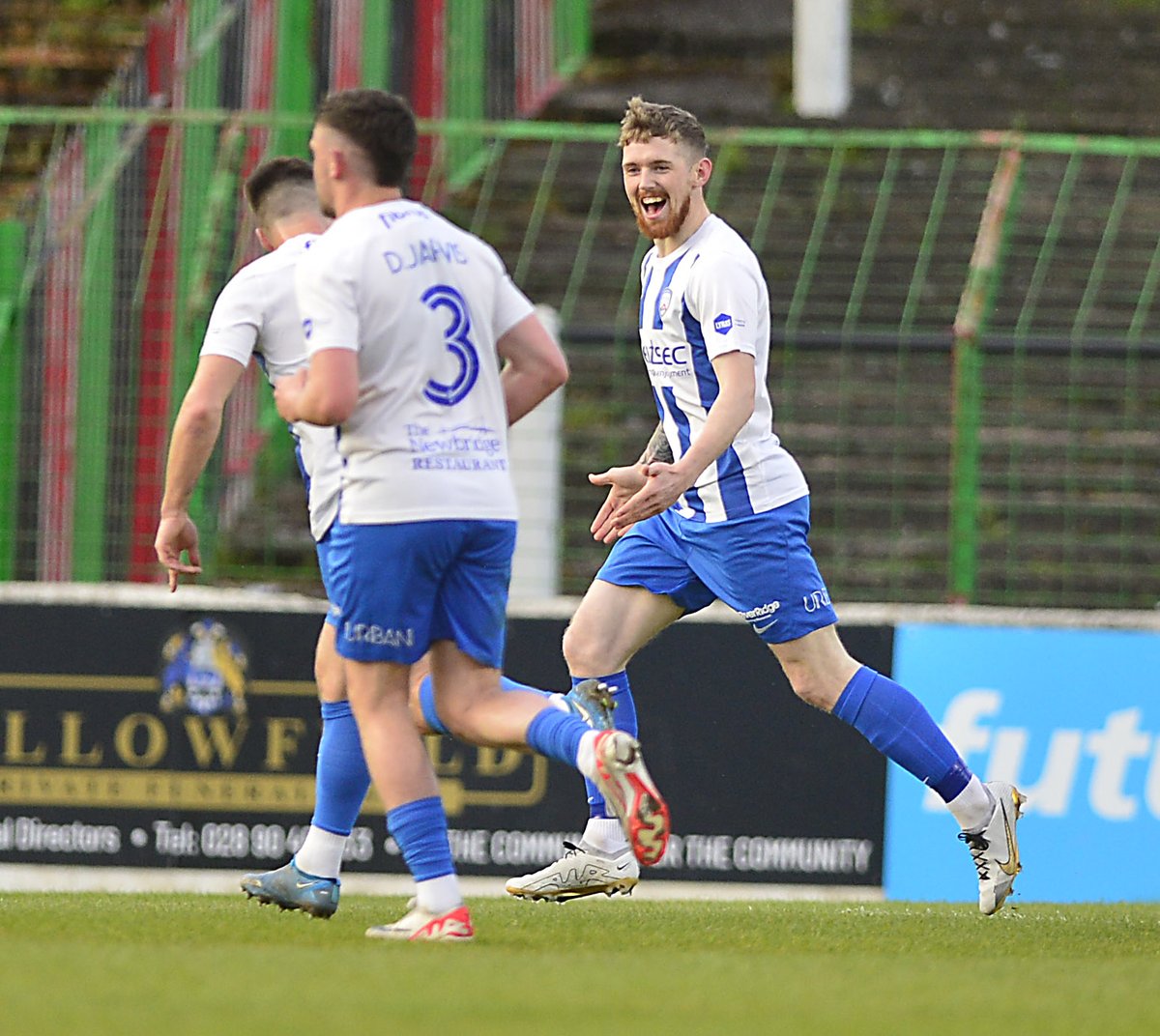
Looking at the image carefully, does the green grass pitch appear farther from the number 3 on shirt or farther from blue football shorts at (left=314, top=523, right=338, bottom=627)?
the number 3 on shirt

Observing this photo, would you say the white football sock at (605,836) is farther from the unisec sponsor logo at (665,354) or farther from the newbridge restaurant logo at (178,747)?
the newbridge restaurant logo at (178,747)

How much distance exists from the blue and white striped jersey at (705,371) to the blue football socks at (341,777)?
1.13 meters

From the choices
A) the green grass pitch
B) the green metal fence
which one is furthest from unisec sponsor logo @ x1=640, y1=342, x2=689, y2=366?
the green metal fence

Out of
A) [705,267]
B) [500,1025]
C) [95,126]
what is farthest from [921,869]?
[500,1025]

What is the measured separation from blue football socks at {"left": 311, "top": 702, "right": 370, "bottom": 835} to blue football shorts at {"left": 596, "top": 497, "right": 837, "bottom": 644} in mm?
1036

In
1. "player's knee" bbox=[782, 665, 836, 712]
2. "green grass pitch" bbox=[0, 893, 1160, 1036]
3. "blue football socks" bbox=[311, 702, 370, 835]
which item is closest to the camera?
"green grass pitch" bbox=[0, 893, 1160, 1036]

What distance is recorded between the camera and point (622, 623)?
20.2ft

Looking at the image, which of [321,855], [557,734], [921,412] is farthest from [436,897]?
[921,412]

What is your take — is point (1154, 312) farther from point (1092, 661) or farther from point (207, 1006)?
point (207, 1006)

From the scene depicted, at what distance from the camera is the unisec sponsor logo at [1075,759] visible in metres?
8.59

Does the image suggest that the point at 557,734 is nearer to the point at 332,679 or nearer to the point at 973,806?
the point at 332,679

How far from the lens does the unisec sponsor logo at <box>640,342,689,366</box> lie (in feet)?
19.6

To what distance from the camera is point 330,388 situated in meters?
4.70

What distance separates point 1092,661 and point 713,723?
1.51m
